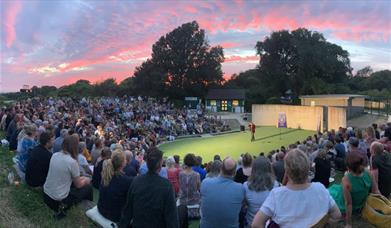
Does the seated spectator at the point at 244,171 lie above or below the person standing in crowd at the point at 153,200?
below

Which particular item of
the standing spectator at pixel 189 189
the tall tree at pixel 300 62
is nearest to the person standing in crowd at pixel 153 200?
the standing spectator at pixel 189 189

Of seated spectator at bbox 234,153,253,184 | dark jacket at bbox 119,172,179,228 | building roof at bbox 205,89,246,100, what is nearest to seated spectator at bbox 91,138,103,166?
seated spectator at bbox 234,153,253,184

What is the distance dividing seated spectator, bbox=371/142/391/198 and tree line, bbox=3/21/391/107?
4955 centimetres

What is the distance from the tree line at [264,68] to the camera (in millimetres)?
58250

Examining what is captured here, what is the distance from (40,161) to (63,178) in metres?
0.90

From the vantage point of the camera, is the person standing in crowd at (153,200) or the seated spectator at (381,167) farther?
the seated spectator at (381,167)

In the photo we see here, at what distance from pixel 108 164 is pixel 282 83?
2257 inches

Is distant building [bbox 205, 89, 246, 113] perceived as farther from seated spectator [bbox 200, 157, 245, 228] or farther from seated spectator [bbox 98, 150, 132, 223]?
seated spectator [bbox 200, 157, 245, 228]

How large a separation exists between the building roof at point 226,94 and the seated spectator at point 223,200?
56.5 meters

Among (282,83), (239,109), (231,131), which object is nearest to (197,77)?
(239,109)

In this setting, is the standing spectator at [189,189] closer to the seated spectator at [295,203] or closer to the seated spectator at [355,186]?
the seated spectator at [355,186]

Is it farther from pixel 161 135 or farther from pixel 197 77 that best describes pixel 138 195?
pixel 197 77

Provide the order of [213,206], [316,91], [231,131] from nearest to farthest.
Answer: [213,206] < [231,131] < [316,91]

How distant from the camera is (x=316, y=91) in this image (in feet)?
180
